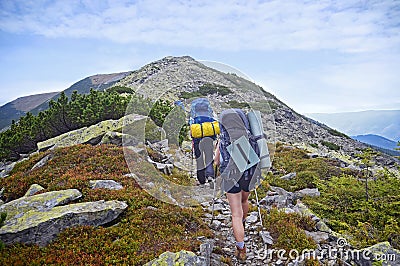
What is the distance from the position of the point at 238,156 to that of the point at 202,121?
214 cm

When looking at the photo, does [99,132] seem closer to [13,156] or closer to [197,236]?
[13,156]

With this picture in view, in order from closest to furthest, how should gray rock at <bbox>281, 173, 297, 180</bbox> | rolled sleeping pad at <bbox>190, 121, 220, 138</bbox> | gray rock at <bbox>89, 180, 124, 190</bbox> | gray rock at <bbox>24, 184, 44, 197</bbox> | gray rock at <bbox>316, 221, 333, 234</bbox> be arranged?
gray rock at <bbox>316, 221, 333, 234</bbox> < rolled sleeping pad at <bbox>190, 121, 220, 138</bbox> < gray rock at <bbox>24, 184, 44, 197</bbox> < gray rock at <bbox>89, 180, 124, 190</bbox> < gray rock at <bbox>281, 173, 297, 180</bbox>

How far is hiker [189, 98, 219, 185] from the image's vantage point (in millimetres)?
6750

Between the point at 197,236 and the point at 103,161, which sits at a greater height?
the point at 103,161

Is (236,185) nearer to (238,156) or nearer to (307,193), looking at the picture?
(238,156)

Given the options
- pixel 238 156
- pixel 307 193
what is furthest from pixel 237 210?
pixel 307 193

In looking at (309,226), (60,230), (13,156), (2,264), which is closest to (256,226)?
(309,226)

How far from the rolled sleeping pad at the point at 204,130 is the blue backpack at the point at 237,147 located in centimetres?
166

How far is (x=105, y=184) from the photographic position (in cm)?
813

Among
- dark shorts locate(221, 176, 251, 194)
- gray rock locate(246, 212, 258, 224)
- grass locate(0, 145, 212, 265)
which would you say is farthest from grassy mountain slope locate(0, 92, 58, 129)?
dark shorts locate(221, 176, 251, 194)

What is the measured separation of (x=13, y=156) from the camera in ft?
52.8

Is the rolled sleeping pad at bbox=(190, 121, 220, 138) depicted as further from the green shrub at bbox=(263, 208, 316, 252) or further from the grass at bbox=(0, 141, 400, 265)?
the green shrub at bbox=(263, 208, 316, 252)

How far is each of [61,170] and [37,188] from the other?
152 cm

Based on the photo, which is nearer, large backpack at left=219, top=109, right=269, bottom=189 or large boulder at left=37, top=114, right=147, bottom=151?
large backpack at left=219, top=109, right=269, bottom=189
